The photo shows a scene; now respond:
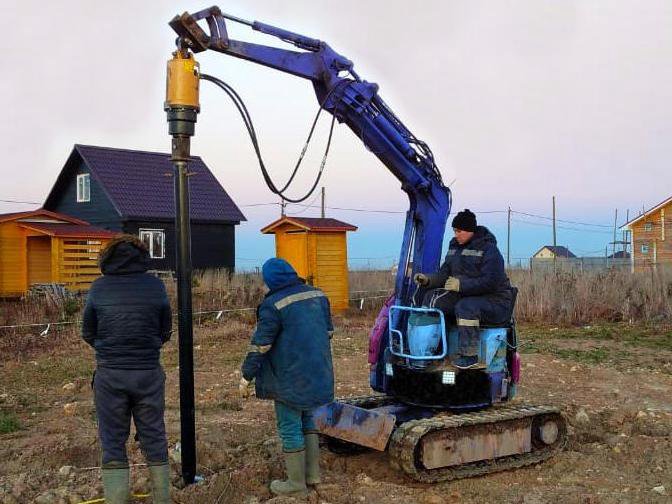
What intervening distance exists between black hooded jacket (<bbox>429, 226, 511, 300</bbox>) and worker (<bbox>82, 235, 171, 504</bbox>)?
8.66 ft

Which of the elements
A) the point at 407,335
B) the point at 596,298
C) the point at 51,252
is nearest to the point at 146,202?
the point at 51,252

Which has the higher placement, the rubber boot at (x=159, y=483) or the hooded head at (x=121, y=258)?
the hooded head at (x=121, y=258)

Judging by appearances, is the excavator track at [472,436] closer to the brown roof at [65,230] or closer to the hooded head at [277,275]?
the hooded head at [277,275]

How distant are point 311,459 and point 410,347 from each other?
1482 millimetres

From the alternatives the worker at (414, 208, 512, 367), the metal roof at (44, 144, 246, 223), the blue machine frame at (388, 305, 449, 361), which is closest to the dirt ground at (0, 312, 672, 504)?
the blue machine frame at (388, 305, 449, 361)

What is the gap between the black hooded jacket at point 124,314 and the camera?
4875 millimetres

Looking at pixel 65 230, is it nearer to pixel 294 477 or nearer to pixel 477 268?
pixel 477 268

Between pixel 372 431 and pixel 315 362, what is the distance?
3.49 feet

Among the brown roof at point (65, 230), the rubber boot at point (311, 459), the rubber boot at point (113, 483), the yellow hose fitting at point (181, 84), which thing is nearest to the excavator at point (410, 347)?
the yellow hose fitting at point (181, 84)

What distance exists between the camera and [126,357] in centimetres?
489

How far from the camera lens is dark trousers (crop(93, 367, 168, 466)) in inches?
192

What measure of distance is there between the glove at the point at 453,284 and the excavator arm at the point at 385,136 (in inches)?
31.6

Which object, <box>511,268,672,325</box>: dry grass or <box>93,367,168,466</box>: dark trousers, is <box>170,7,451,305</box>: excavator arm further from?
<box>511,268,672,325</box>: dry grass

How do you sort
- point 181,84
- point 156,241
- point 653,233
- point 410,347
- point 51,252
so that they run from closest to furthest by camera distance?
1. point 181,84
2. point 410,347
3. point 51,252
4. point 156,241
5. point 653,233
